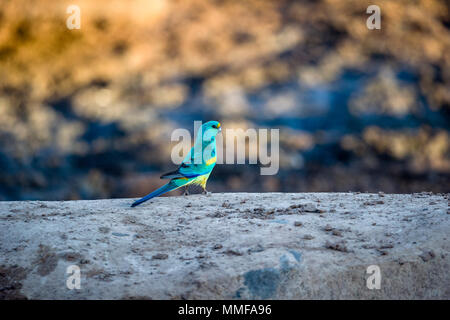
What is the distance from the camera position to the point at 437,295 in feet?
8.25

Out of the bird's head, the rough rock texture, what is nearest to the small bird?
the bird's head

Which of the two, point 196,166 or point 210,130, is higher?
point 210,130

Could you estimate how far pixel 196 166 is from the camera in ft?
14.5

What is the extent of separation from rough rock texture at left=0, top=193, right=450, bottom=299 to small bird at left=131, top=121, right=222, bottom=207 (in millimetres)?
373

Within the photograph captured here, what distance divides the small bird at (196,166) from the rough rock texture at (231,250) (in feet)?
1.22

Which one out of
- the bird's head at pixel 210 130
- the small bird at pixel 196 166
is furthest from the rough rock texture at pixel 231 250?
the bird's head at pixel 210 130

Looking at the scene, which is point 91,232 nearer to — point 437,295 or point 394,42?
point 437,295

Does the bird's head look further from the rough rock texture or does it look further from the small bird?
the rough rock texture

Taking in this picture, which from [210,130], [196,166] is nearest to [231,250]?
[196,166]

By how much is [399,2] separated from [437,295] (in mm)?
11102

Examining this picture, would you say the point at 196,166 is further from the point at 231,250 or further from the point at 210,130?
the point at 231,250

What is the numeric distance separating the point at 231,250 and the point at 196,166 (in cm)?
166

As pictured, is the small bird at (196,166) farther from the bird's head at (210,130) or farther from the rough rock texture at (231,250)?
the rough rock texture at (231,250)

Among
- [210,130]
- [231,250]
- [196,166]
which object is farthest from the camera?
[210,130]
